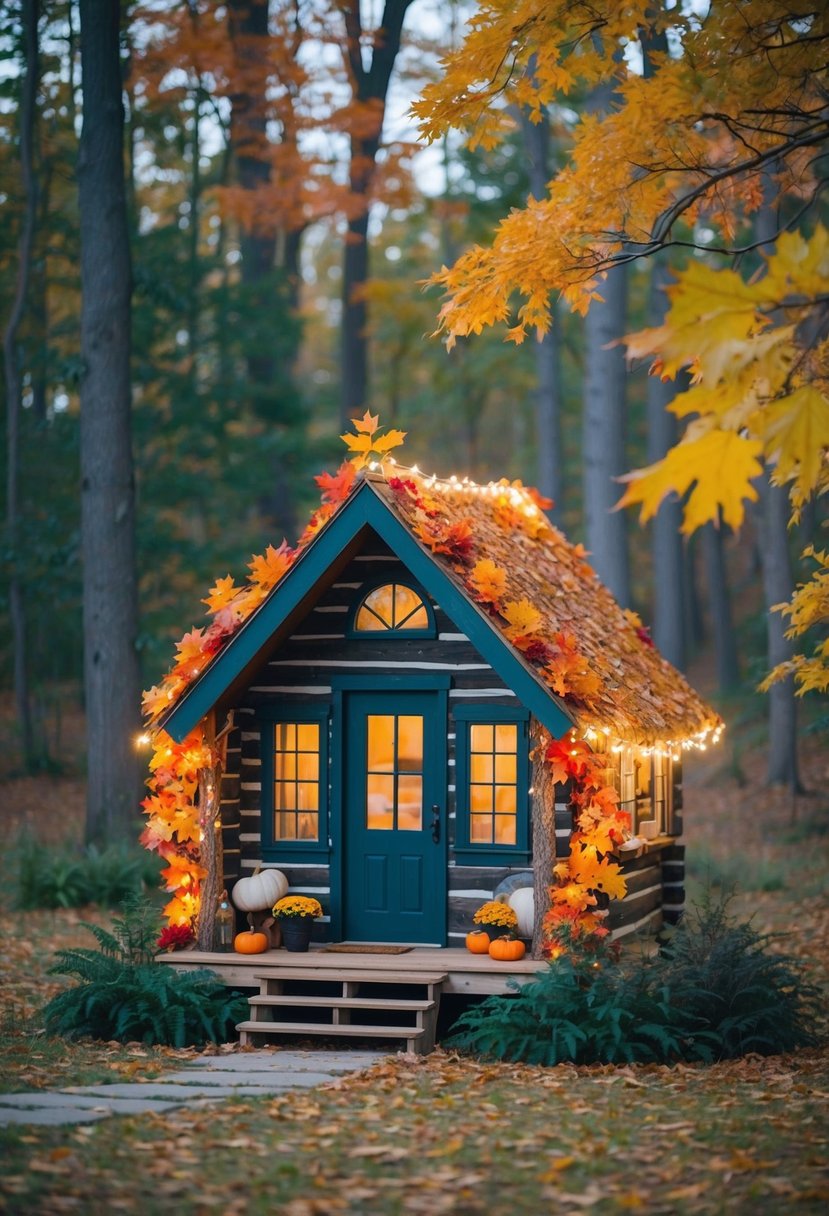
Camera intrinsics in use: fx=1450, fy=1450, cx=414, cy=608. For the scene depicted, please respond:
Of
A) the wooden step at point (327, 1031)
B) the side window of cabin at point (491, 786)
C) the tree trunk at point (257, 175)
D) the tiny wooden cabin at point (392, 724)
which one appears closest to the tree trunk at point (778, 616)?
the tree trunk at point (257, 175)

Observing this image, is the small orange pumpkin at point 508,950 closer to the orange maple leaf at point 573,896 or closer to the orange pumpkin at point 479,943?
the orange pumpkin at point 479,943

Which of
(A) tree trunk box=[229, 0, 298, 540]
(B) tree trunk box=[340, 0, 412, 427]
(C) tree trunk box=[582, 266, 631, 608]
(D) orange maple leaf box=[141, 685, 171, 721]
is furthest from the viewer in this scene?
(B) tree trunk box=[340, 0, 412, 427]

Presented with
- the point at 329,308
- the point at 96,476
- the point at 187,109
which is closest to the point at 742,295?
the point at 96,476

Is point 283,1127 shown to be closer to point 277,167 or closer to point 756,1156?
point 756,1156

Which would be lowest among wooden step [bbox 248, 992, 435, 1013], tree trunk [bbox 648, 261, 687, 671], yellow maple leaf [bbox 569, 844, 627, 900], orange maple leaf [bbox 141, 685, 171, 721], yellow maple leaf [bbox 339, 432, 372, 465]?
wooden step [bbox 248, 992, 435, 1013]

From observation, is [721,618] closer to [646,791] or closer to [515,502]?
[515,502]

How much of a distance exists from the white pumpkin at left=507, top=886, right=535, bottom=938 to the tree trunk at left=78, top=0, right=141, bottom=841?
7969mm

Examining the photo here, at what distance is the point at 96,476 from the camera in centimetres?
1758

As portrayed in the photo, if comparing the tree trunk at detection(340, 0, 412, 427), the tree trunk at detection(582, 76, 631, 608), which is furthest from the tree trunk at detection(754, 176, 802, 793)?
the tree trunk at detection(340, 0, 412, 427)

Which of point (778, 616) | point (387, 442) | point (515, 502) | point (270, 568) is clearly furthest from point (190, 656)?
point (778, 616)

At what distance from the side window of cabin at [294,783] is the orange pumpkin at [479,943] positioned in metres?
1.51

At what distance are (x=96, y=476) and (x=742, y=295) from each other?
12.7 meters

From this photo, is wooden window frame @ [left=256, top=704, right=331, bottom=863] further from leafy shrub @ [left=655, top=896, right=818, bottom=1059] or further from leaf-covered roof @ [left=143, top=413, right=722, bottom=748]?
leafy shrub @ [left=655, top=896, right=818, bottom=1059]

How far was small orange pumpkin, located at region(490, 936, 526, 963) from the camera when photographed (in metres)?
10.5
